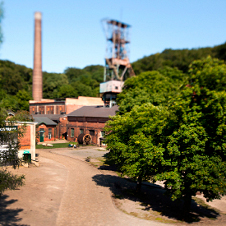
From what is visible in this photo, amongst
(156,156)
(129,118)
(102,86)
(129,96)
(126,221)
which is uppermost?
(102,86)

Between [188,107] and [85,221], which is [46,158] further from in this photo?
[188,107]

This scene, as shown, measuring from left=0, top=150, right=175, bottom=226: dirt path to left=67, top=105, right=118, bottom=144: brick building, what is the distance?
17.2m

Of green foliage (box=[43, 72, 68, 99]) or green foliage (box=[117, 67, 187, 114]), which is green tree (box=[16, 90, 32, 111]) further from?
green foliage (box=[117, 67, 187, 114])

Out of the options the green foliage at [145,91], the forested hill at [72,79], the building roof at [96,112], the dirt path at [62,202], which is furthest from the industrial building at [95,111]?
the forested hill at [72,79]

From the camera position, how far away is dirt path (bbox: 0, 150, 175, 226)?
12.2m

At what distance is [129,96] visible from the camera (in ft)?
84.2

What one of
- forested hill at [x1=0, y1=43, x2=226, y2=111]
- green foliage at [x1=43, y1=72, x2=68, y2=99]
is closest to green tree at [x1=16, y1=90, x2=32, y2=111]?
forested hill at [x1=0, y1=43, x2=226, y2=111]

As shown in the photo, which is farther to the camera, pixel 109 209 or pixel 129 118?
pixel 129 118

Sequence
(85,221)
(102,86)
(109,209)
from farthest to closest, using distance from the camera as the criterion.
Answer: (102,86) < (109,209) < (85,221)

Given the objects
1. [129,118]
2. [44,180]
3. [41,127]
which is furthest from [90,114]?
[129,118]

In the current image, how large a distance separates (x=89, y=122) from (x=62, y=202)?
27.2 meters

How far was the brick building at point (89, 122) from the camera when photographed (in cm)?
3938

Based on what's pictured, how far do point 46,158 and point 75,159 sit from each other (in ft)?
12.2

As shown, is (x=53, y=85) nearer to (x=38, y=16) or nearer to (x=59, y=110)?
(x=38, y=16)
